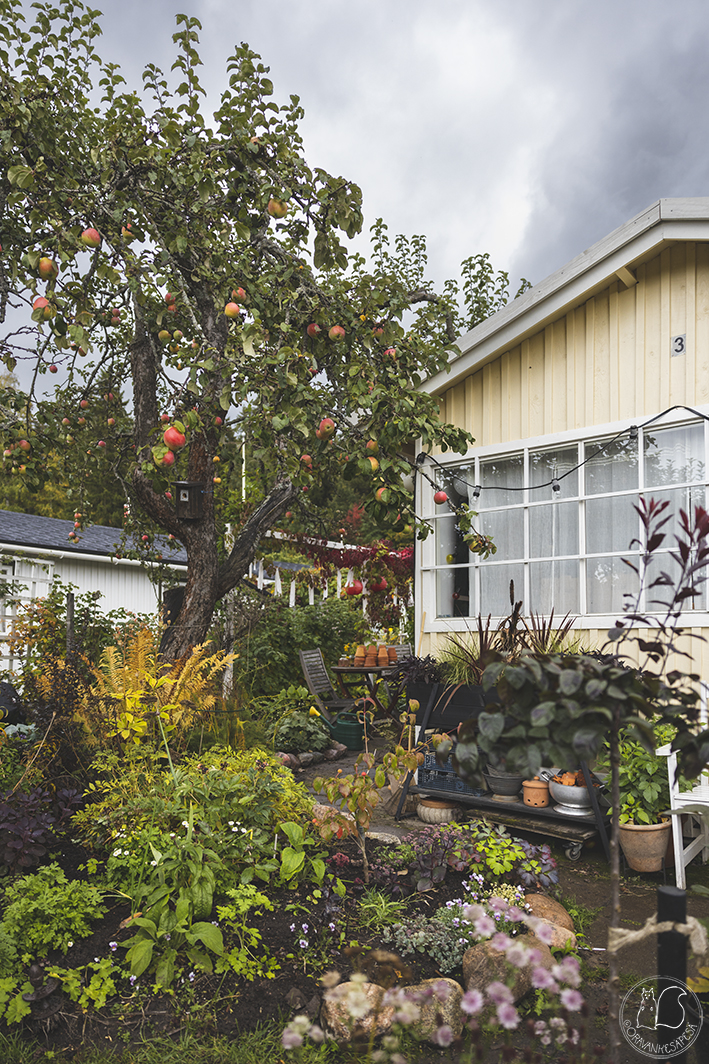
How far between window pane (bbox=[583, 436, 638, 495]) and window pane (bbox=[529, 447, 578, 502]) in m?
0.11

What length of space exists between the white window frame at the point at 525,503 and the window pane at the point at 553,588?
1.9 inches

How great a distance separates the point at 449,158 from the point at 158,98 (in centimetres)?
397

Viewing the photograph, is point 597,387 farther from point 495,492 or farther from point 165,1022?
point 165,1022

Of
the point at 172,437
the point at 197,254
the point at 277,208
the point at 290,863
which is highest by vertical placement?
the point at 277,208

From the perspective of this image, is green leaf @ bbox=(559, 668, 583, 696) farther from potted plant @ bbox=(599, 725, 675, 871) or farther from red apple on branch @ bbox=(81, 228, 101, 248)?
red apple on branch @ bbox=(81, 228, 101, 248)

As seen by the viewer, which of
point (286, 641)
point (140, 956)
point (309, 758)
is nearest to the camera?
point (140, 956)

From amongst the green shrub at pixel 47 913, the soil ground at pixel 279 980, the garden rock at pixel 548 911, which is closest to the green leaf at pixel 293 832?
the soil ground at pixel 279 980

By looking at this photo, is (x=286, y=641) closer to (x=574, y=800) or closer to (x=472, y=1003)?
(x=574, y=800)

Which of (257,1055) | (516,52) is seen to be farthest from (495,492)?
(257,1055)

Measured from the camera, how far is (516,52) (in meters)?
5.77

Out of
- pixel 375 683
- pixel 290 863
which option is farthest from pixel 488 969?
pixel 375 683

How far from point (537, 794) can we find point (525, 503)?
224 cm

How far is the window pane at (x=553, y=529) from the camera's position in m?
5.08

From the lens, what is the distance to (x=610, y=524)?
4.90 m
